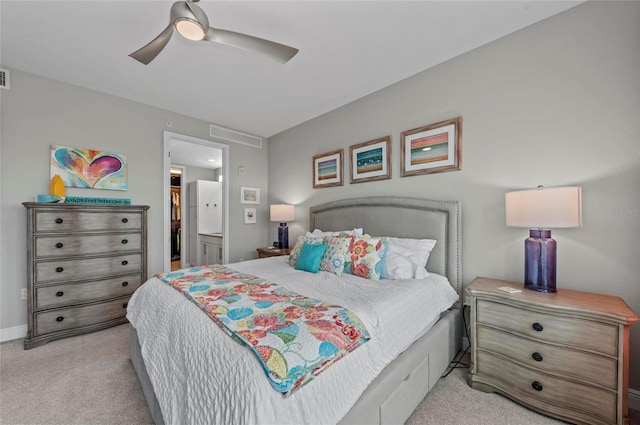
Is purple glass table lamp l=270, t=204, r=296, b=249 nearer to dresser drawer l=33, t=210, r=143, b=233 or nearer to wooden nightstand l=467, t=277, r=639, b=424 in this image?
dresser drawer l=33, t=210, r=143, b=233

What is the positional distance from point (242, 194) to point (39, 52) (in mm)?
2675

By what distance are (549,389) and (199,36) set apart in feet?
10.2

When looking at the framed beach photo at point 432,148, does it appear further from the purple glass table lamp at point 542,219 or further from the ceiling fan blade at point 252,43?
the ceiling fan blade at point 252,43

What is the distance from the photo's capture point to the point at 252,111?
3.64 m

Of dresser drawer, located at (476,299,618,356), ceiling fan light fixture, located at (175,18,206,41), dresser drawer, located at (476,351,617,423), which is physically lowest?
dresser drawer, located at (476,351,617,423)

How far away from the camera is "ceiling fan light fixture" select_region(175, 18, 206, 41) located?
5.02ft

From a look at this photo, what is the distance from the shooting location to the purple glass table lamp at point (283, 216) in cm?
402

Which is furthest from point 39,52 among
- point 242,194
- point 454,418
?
point 454,418

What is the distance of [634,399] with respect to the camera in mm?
1663

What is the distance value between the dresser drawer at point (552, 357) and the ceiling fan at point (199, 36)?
2.41 meters

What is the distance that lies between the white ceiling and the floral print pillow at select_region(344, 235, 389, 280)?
5.71 ft

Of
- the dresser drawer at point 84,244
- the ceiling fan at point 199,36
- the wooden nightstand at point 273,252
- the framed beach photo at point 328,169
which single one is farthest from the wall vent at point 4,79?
the framed beach photo at point 328,169

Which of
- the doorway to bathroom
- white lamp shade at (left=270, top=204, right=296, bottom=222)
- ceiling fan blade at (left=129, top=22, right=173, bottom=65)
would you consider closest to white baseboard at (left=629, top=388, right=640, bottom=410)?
white lamp shade at (left=270, top=204, right=296, bottom=222)

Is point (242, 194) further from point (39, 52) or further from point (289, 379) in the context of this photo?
point (289, 379)
